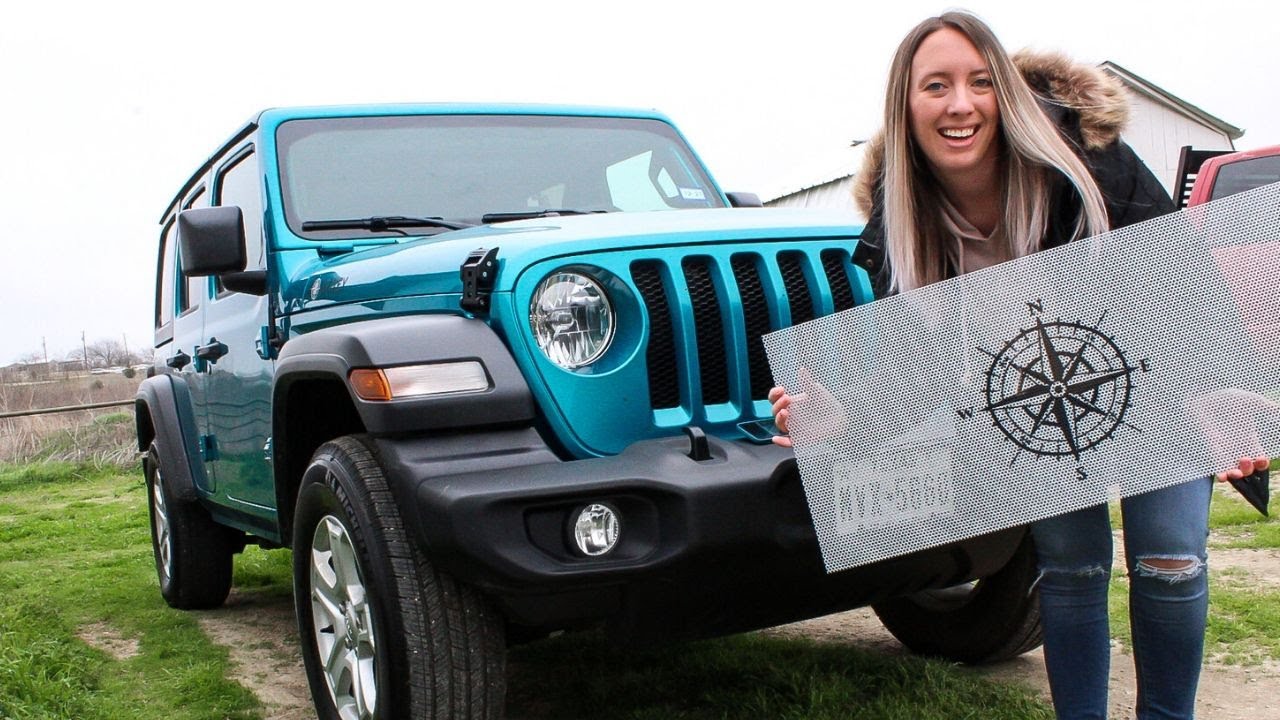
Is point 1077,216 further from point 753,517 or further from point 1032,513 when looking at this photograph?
point 753,517

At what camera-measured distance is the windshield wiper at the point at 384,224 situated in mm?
3795

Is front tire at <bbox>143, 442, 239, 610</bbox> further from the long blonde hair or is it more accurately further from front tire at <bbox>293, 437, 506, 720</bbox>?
the long blonde hair

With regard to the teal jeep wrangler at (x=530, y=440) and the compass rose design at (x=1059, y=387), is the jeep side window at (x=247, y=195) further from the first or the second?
the compass rose design at (x=1059, y=387)

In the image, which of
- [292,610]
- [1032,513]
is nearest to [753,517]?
[1032,513]

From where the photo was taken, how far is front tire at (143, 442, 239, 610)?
5387 millimetres

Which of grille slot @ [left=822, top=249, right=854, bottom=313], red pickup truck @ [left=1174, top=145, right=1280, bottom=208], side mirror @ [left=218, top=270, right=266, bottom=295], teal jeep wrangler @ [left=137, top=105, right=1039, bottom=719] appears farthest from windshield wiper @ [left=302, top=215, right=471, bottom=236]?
red pickup truck @ [left=1174, top=145, right=1280, bottom=208]

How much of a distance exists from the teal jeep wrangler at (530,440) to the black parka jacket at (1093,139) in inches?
28.8

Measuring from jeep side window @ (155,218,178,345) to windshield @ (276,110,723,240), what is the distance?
2.27 m

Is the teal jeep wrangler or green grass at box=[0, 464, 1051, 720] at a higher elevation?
the teal jeep wrangler

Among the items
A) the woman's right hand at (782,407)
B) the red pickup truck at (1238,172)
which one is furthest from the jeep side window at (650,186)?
the red pickup truck at (1238,172)

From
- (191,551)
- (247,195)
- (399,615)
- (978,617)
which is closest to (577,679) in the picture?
(978,617)

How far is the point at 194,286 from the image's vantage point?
17.4ft

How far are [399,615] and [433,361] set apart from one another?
58cm

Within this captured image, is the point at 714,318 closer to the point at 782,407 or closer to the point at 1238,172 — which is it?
the point at 782,407
